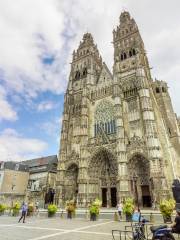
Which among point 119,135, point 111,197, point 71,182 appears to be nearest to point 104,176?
point 111,197

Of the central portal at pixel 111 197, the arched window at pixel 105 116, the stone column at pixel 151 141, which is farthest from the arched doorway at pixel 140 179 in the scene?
the arched window at pixel 105 116

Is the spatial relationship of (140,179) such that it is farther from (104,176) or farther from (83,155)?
(83,155)

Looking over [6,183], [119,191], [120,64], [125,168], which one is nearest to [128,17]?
[120,64]

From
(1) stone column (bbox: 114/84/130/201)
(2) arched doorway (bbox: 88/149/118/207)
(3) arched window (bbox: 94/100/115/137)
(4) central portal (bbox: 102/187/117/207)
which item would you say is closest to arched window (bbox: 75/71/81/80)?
(3) arched window (bbox: 94/100/115/137)

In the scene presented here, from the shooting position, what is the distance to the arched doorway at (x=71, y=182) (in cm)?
2781

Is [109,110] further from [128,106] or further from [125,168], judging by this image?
[125,168]

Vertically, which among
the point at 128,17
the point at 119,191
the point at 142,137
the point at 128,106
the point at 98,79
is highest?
the point at 128,17

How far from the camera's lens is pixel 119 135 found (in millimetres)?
25453

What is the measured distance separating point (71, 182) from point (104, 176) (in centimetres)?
565

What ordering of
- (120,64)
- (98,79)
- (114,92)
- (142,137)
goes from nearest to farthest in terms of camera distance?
1. (142,137)
2. (114,92)
3. (120,64)
4. (98,79)

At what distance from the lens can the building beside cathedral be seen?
914 inches

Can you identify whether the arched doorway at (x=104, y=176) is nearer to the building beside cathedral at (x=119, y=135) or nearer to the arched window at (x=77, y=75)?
the building beside cathedral at (x=119, y=135)

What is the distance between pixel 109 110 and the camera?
99.8ft

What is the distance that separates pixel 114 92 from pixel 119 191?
14744mm
